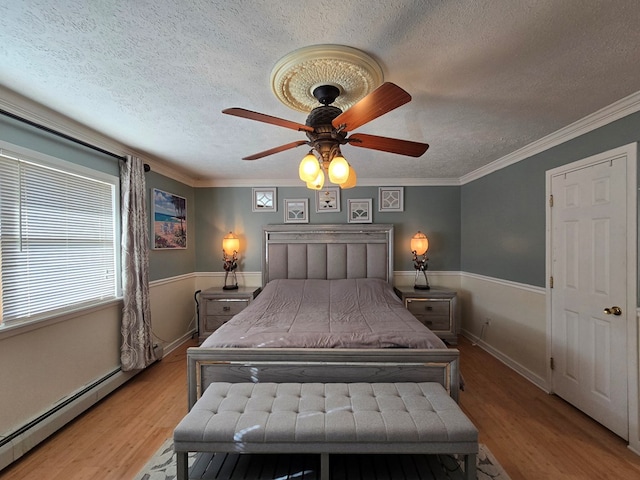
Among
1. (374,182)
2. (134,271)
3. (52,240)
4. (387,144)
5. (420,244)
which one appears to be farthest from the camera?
(374,182)

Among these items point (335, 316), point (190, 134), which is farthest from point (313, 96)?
point (335, 316)

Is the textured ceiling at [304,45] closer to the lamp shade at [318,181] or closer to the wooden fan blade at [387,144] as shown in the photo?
the wooden fan blade at [387,144]

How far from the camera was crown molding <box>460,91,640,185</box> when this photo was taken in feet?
6.09

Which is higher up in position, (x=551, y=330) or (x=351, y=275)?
(x=351, y=275)

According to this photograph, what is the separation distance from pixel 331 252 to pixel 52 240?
2837mm

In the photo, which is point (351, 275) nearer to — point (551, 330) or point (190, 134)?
point (551, 330)

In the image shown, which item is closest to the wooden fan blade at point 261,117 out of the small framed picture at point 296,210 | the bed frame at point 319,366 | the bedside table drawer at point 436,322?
the bed frame at point 319,366

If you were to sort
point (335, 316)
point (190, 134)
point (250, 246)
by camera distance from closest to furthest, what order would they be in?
point (190, 134) → point (335, 316) → point (250, 246)

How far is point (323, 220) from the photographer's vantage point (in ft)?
13.4

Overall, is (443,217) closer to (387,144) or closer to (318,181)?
(387,144)

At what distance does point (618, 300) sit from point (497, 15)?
210 cm

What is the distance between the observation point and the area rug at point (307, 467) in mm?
1504

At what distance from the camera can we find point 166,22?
117 centimetres

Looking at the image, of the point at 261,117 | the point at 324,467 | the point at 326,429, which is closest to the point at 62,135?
the point at 261,117
